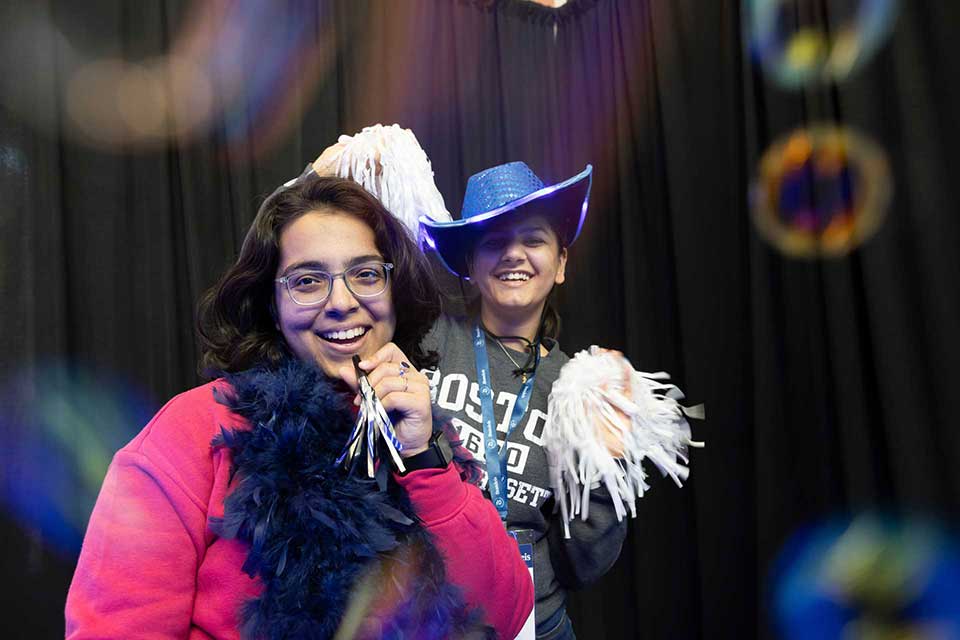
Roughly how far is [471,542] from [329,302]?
0.36 m

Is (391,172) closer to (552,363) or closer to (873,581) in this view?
(552,363)

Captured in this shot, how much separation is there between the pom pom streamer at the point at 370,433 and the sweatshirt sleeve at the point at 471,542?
A: 4 centimetres

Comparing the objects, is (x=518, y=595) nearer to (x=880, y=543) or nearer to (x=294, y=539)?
(x=294, y=539)

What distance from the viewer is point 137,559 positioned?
71 centimetres

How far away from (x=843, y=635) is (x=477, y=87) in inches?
92.9

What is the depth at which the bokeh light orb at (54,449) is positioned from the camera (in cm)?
192

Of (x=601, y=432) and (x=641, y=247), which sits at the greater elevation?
(x=641, y=247)

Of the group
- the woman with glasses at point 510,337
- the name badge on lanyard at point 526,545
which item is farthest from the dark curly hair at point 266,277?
the name badge on lanyard at point 526,545

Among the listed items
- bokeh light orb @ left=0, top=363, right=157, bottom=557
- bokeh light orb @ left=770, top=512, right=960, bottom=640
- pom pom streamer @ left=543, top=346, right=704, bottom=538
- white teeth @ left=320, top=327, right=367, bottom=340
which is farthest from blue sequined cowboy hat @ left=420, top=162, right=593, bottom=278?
bokeh light orb @ left=0, top=363, right=157, bottom=557

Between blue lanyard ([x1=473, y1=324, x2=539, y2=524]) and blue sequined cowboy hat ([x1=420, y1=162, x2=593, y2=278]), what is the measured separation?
22 centimetres

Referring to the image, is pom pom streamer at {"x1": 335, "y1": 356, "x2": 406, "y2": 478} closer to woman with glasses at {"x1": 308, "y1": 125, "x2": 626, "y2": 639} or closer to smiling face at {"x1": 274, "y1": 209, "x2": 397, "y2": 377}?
smiling face at {"x1": 274, "y1": 209, "x2": 397, "y2": 377}

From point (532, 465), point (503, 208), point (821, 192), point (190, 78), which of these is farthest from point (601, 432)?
point (190, 78)

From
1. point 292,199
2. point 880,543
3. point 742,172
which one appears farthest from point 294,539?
point 742,172

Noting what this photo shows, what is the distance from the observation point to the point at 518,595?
949mm
